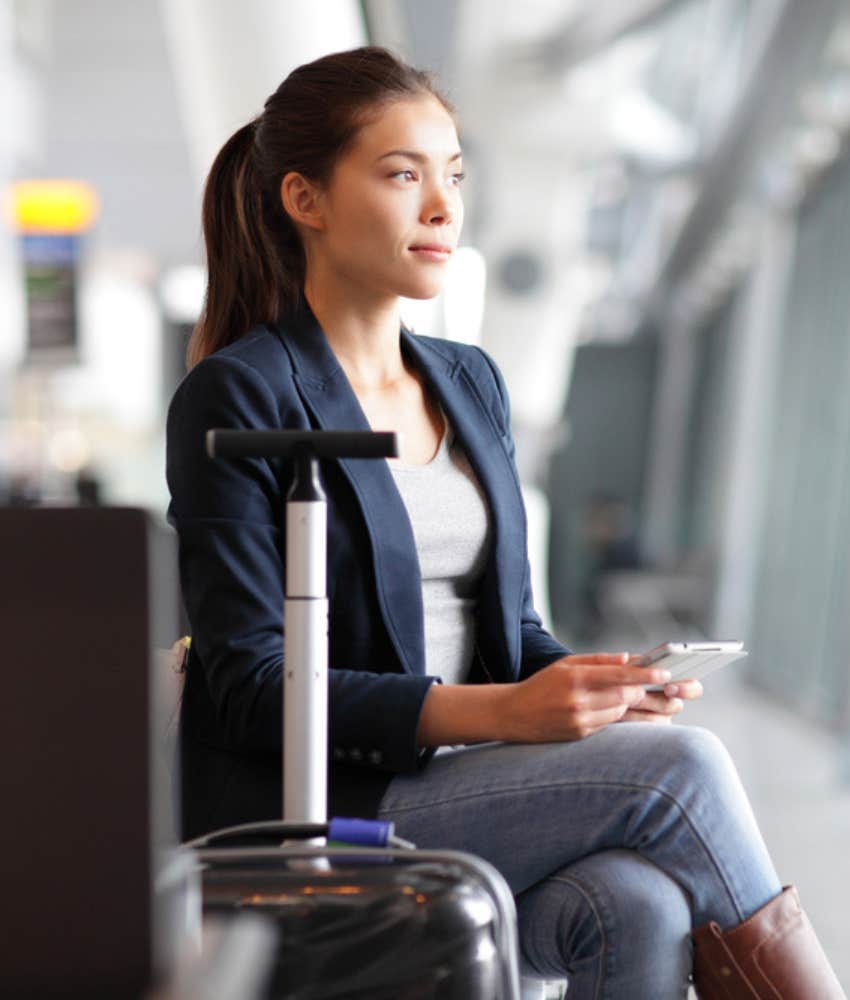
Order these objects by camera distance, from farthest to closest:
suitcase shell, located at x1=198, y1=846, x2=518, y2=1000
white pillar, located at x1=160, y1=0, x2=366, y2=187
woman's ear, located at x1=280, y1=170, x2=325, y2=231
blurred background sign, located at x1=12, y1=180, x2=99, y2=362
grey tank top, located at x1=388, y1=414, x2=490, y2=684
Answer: blurred background sign, located at x1=12, y1=180, x2=99, y2=362
white pillar, located at x1=160, y1=0, x2=366, y2=187
woman's ear, located at x1=280, y1=170, x2=325, y2=231
grey tank top, located at x1=388, y1=414, x2=490, y2=684
suitcase shell, located at x1=198, y1=846, x2=518, y2=1000

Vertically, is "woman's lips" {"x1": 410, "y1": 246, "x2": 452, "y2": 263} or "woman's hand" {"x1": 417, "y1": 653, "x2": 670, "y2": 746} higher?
"woman's lips" {"x1": 410, "y1": 246, "x2": 452, "y2": 263}

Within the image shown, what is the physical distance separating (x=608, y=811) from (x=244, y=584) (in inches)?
18.4

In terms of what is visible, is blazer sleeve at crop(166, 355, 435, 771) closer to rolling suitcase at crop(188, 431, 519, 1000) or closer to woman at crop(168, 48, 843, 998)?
woman at crop(168, 48, 843, 998)

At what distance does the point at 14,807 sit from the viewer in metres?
0.82

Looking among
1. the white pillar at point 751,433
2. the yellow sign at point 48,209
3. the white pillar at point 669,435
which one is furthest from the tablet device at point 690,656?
the white pillar at point 669,435

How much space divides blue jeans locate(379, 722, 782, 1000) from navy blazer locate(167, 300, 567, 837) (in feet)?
0.29

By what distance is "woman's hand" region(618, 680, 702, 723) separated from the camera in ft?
5.98

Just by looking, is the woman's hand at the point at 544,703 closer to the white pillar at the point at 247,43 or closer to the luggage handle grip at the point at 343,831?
the luggage handle grip at the point at 343,831

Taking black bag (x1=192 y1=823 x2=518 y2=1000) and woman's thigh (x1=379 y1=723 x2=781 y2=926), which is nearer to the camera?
black bag (x1=192 y1=823 x2=518 y2=1000)

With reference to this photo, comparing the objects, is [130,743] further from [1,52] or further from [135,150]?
[135,150]

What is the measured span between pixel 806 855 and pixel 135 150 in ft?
33.9

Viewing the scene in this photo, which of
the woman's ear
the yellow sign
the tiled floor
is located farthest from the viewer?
the yellow sign

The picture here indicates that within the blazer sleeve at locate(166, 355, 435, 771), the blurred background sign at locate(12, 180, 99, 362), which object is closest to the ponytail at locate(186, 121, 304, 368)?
the blazer sleeve at locate(166, 355, 435, 771)

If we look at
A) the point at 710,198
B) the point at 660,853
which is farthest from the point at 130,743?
the point at 710,198
